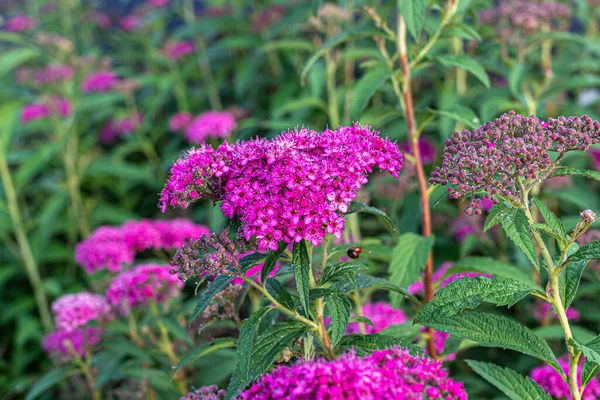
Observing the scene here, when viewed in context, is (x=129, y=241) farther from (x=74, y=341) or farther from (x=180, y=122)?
(x=180, y=122)

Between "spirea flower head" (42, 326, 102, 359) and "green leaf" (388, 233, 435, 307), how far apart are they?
1.61 meters

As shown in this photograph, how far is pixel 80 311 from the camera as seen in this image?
3.24 metres

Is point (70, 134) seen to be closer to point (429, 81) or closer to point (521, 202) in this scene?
point (429, 81)

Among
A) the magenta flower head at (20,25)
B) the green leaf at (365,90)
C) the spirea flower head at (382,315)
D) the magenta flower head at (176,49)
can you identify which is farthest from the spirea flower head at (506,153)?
the magenta flower head at (20,25)

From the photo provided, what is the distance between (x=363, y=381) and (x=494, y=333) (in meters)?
0.51

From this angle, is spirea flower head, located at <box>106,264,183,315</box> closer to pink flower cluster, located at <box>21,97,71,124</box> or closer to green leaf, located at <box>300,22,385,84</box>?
green leaf, located at <box>300,22,385,84</box>

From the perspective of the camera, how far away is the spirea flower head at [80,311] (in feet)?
10.5

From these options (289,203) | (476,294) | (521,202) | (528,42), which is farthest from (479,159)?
(528,42)

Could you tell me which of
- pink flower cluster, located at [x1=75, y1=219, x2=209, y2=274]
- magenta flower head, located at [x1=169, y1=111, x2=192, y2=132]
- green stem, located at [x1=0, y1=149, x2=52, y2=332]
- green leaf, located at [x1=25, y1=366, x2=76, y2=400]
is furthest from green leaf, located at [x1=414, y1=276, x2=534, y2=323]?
green stem, located at [x1=0, y1=149, x2=52, y2=332]

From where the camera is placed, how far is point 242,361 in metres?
1.70

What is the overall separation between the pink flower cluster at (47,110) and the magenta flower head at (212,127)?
106 cm

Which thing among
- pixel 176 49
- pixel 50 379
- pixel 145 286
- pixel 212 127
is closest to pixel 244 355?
pixel 145 286

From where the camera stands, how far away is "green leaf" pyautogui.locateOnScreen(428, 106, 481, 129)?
2578 millimetres

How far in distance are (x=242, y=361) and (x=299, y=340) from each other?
251 millimetres
